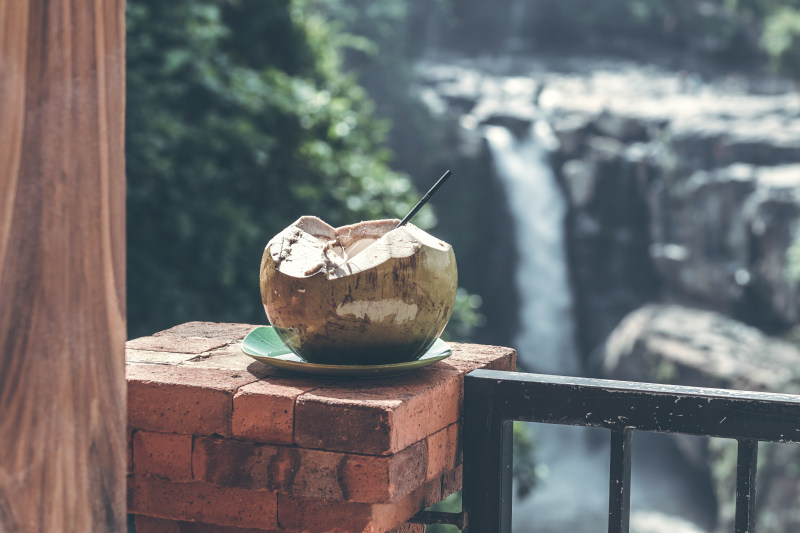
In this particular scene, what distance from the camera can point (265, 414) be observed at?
1154 mm

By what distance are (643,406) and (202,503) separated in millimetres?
599

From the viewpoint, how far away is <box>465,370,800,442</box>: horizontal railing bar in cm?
111

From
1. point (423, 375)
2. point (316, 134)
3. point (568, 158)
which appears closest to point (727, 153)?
point (568, 158)

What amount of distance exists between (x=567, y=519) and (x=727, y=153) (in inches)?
231

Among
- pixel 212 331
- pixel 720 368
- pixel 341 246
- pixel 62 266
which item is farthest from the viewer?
pixel 720 368

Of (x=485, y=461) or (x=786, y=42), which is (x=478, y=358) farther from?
(x=786, y=42)

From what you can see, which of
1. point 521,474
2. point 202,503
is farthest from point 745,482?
point 521,474

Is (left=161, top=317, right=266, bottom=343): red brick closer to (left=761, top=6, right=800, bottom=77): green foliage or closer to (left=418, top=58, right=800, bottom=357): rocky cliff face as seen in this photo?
(left=418, top=58, right=800, bottom=357): rocky cliff face

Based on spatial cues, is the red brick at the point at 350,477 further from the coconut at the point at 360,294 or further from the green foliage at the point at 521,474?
the green foliage at the point at 521,474

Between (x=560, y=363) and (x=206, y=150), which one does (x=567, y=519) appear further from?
(x=206, y=150)

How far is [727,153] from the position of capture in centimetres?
1360

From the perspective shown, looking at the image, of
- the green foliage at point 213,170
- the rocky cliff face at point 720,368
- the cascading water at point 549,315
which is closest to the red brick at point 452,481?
the green foliage at point 213,170

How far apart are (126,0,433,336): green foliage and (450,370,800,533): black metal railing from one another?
3.48 metres

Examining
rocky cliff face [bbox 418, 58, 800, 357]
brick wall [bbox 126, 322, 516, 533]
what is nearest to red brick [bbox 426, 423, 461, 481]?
brick wall [bbox 126, 322, 516, 533]
